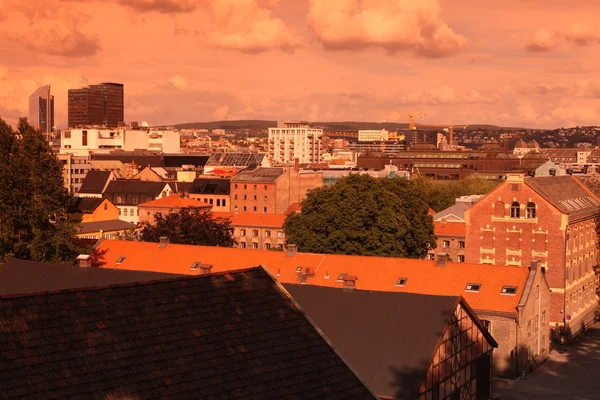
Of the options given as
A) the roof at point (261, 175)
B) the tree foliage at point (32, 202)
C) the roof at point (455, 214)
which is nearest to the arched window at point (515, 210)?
the roof at point (455, 214)

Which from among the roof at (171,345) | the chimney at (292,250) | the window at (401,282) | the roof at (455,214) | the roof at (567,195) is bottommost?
the window at (401,282)

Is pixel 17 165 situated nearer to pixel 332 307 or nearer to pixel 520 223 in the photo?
pixel 332 307

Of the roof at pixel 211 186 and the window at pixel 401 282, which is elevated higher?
the roof at pixel 211 186

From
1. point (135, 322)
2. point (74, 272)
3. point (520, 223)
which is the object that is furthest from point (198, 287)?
point (520, 223)

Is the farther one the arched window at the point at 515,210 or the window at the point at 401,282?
the arched window at the point at 515,210

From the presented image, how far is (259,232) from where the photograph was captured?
4742 inches

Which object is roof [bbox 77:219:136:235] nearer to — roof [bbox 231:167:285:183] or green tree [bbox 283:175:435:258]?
roof [bbox 231:167:285:183]

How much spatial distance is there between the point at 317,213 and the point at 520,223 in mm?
17164

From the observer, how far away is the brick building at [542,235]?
240ft

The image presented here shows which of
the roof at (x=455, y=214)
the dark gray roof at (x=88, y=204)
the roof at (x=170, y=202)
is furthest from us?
the dark gray roof at (x=88, y=204)

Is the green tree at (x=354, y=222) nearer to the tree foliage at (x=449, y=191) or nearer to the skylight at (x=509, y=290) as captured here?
the skylight at (x=509, y=290)

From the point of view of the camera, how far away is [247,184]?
152000 millimetres

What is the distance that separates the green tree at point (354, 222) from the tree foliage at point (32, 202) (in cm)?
1908

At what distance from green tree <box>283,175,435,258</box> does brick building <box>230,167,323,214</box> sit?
68.9m
